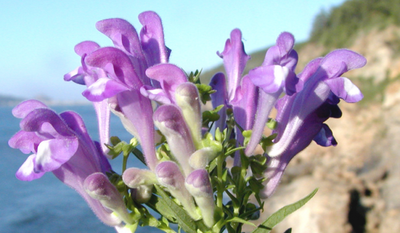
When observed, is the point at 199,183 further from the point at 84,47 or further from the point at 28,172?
the point at 84,47

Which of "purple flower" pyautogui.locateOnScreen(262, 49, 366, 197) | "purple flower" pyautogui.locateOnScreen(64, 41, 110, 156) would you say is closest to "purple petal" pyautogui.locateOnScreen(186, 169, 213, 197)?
"purple flower" pyautogui.locateOnScreen(262, 49, 366, 197)

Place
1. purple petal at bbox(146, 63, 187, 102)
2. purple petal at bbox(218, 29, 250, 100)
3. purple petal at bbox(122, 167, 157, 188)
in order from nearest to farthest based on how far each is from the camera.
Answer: purple petal at bbox(146, 63, 187, 102) → purple petal at bbox(122, 167, 157, 188) → purple petal at bbox(218, 29, 250, 100)

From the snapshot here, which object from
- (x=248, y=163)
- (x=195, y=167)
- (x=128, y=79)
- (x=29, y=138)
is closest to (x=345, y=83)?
(x=248, y=163)

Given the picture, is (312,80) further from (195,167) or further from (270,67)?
(195,167)

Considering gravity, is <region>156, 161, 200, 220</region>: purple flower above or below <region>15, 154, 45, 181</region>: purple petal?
below

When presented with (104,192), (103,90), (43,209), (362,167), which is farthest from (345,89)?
(43,209)

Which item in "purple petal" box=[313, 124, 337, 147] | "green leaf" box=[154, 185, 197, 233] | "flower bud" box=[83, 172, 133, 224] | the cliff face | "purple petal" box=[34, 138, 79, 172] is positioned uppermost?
"purple petal" box=[34, 138, 79, 172]

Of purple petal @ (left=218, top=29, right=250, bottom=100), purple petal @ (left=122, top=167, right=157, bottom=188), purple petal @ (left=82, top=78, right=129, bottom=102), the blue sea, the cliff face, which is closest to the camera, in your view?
purple petal @ (left=82, top=78, right=129, bottom=102)

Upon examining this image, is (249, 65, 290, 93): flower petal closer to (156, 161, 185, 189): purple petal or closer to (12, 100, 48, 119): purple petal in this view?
(156, 161, 185, 189): purple petal
